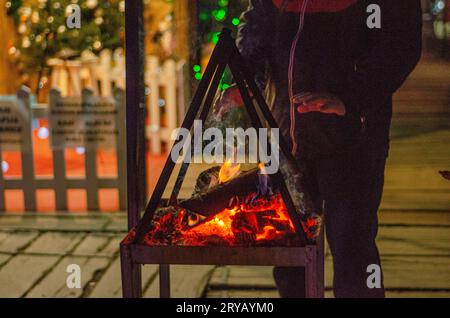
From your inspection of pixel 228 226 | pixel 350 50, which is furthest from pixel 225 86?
pixel 228 226

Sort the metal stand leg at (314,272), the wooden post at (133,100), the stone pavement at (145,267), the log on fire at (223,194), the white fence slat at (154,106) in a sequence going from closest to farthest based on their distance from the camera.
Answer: the metal stand leg at (314,272) → the log on fire at (223,194) → the wooden post at (133,100) → the stone pavement at (145,267) → the white fence slat at (154,106)

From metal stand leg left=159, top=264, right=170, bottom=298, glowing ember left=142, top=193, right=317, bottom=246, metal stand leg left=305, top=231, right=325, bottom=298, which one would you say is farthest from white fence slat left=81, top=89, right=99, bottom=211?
metal stand leg left=305, top=231, right=325, bottom=298

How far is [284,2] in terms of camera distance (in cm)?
313

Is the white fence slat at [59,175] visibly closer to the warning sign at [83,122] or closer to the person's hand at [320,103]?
the warning sign at [83,122]

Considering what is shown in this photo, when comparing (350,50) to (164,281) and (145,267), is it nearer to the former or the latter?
(164,281)

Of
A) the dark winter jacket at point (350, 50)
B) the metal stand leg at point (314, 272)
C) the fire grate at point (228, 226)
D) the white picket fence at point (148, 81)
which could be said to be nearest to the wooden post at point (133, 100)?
the fire grate at point (228, 226)

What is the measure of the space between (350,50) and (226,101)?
57 cm

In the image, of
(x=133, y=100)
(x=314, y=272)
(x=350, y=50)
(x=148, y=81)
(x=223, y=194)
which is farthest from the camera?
(x=148, y=81)

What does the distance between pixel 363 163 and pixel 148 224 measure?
3.36 ft

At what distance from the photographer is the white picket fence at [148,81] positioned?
8.27 m

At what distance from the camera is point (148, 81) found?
8.18 metres

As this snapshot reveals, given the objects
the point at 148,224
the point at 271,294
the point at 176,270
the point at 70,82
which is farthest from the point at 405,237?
the point at 70,82

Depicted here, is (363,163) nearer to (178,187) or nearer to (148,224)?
(178,187)

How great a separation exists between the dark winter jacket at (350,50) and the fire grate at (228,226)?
432mm
